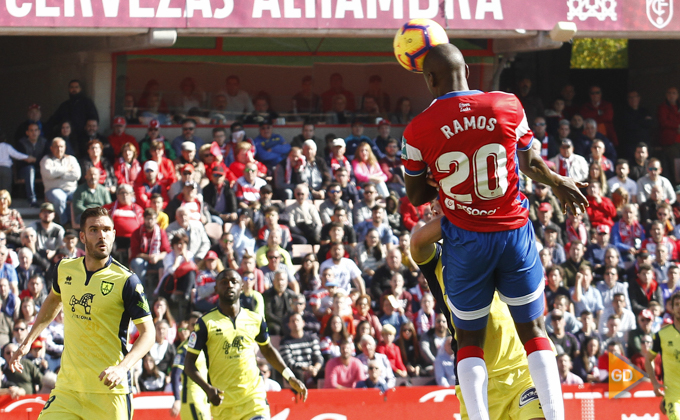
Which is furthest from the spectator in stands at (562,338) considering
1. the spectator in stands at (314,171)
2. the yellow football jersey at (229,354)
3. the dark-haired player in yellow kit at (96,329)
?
the dark-haired player in yellow kit at (96,329)

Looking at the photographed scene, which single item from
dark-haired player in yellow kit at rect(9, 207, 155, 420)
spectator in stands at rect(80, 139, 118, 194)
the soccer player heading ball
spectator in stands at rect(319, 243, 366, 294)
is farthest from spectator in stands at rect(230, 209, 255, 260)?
the soccer player heading ball

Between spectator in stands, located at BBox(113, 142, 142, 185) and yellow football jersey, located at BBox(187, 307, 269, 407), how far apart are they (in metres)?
5.81

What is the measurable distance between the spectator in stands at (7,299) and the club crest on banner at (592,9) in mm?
9727

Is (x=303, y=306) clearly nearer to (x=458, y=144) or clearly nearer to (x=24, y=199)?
(x=24, y=199)

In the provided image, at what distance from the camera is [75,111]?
15289 millimetres

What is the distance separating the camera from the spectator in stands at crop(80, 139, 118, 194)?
45.4 ft

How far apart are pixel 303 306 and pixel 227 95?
6.39 metres

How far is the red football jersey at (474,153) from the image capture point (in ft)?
16.7

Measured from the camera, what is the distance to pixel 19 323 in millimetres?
11320

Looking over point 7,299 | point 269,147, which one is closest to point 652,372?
point 269,147

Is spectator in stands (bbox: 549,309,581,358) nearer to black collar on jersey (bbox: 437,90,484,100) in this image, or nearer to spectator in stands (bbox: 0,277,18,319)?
spectator in stands (bbox: 0,277,18,319)

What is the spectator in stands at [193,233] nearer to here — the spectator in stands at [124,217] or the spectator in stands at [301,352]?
the spectator in stands at [124,217]

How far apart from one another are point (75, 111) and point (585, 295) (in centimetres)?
837

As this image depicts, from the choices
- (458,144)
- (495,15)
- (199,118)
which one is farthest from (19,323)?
(495,15)
